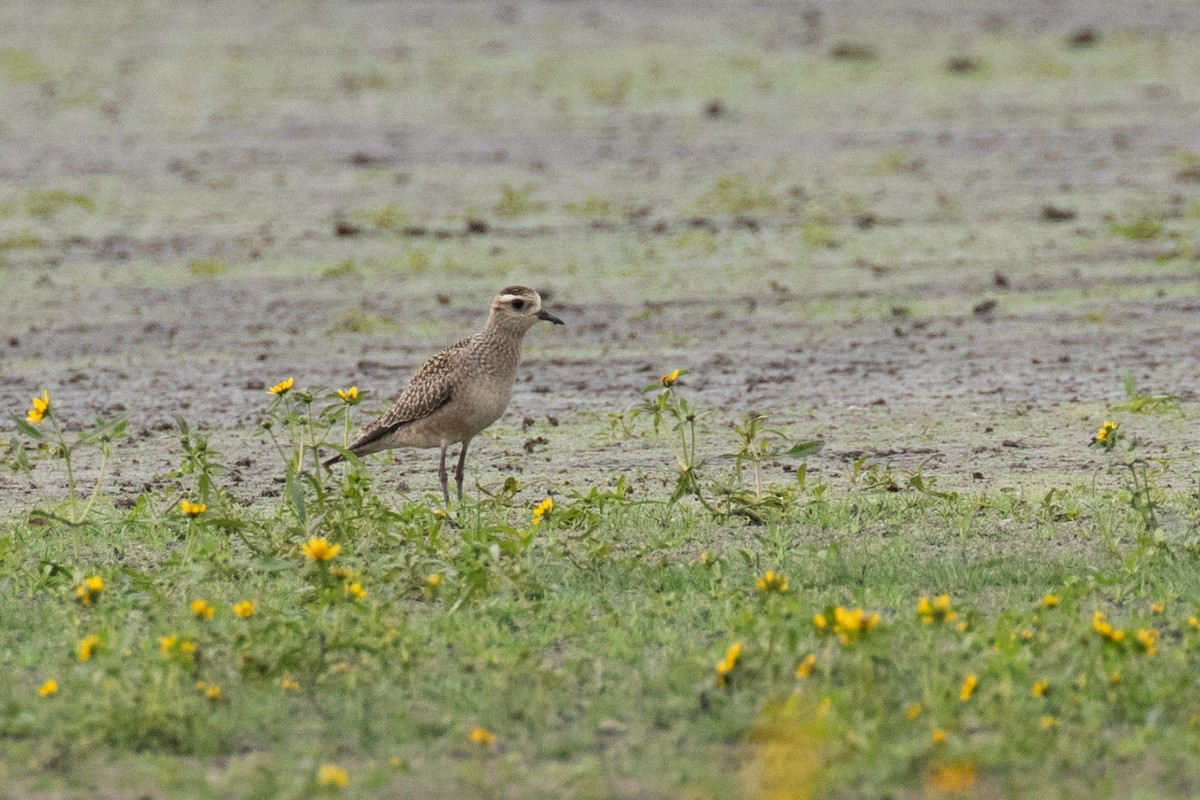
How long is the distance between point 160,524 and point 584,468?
210 centimetres

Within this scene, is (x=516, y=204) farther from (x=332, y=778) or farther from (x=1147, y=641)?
(x=332, y=778)

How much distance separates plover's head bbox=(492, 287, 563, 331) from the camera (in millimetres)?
8203

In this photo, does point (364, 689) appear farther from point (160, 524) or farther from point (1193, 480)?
point (1193, 480)

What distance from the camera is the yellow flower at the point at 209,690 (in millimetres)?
5375

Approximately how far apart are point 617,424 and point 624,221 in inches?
253

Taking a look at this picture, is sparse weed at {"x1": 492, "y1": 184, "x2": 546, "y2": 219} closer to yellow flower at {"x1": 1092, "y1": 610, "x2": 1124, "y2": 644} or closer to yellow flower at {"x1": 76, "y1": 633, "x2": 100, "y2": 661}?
yellow flower at {"x1": 76, "y1": 633, "x2": 100, "y2": 661}

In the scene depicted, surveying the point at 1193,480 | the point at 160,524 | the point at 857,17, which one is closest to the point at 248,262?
the point at 160,524

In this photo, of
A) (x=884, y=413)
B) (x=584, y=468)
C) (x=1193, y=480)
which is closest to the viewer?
(x=1193, y=480)

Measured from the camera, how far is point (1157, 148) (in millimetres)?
18688

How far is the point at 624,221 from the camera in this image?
1576 centimetres

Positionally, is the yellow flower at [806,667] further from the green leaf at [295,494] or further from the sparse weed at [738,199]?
the sparse weed at [738,199]

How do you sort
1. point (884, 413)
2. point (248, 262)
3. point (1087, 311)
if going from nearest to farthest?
point (884, 413)
point (1087, 311)
point (248, 262)

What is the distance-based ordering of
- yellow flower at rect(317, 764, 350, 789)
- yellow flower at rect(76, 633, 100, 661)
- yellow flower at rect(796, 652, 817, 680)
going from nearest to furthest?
yellow flower at rect(317, 764, 350, 789), yellow flower at rect(76, 633, 100, 661), yellow flower at rect(796, 652, 817, 680)

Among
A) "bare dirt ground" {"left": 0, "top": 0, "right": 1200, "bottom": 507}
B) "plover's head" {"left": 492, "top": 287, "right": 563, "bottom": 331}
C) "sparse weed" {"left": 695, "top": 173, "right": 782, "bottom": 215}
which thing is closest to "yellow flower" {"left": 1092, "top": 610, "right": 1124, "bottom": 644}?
"bare dirt ground" {"left": 0, "top": 0, "right": 1200, "bottom": 507}
